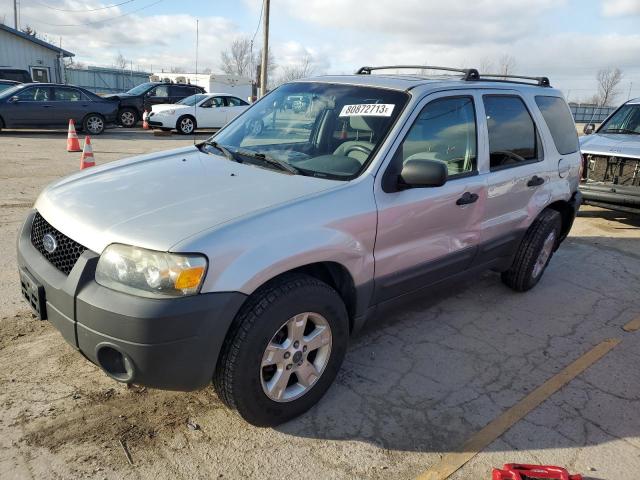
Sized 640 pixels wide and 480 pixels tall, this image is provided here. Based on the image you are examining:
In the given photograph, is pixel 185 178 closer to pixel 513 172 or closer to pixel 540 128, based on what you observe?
pixel 513 172

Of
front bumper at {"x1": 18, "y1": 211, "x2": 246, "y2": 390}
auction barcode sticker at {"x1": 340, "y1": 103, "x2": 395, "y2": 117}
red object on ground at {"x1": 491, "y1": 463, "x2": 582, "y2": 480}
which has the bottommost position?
red object on ground at {"x1": 491, "y1": 463, "x2": 582, "y2": 480}

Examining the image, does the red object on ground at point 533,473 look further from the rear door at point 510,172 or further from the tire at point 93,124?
the tire at point 93,124

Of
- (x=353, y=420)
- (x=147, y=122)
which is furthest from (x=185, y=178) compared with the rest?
(x=147, y=122)

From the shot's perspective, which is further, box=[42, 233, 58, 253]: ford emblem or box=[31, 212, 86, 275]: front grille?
box=[42, 233, 58, 253]: ford emblem

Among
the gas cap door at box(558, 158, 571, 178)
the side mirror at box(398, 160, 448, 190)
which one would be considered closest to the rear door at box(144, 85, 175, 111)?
the gas cap door at box(558, 158, 571, 178)

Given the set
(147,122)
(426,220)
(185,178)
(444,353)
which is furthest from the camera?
(147,122)

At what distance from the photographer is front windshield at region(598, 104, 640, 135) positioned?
7.90 metres

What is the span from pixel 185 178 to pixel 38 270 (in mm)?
912

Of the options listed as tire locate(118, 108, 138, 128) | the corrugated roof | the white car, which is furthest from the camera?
the corrugated roof

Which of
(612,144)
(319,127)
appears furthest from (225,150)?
(612,144)

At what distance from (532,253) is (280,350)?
9.41 feet

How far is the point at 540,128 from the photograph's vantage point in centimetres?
436

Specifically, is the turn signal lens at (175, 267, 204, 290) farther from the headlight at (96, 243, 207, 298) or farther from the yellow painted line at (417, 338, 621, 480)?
the yellow painted line at (417, 338, 621, 480)

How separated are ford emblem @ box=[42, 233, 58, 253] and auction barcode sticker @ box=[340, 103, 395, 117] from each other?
191 centimetres
